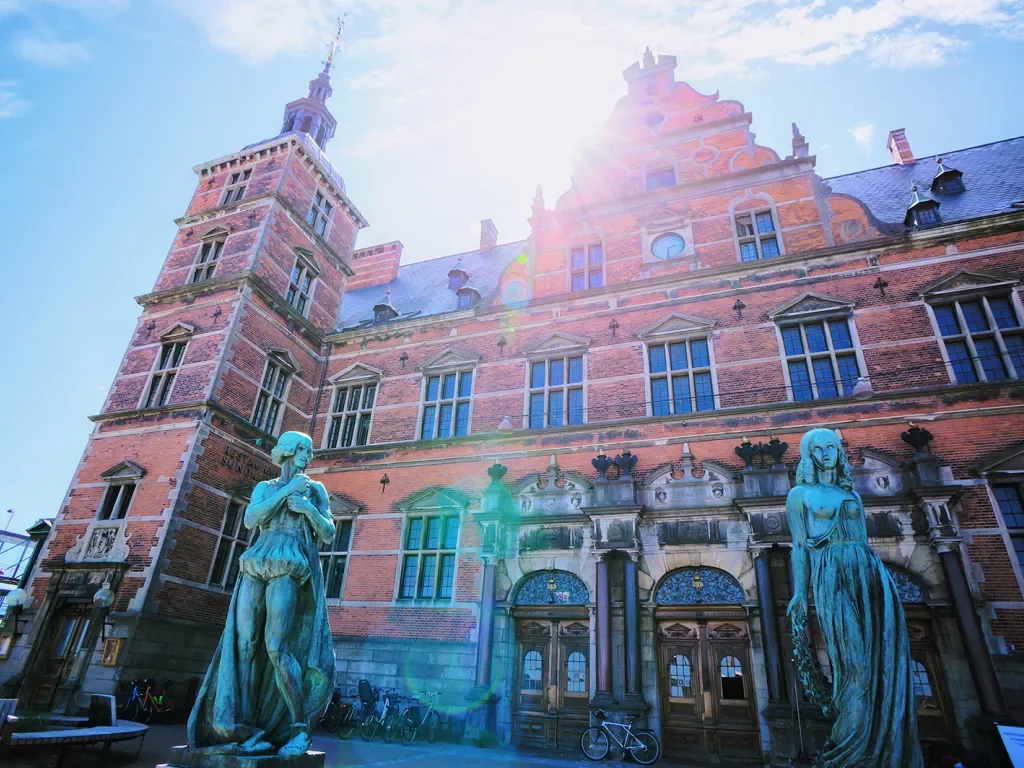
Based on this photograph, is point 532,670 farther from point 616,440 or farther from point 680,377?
point 680,377

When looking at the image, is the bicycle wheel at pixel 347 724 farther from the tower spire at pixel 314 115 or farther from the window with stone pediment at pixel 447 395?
the tower spire at pixel 314 115

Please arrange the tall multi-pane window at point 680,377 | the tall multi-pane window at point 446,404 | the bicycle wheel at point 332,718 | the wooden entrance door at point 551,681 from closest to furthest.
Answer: the wooden entrance door at point 551,681 < the bicycle wheel at point 332,718 < the tall multi-pane window at point 680,377 < the tall multi-pane window at point 446,404

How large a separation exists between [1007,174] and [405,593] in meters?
17.0

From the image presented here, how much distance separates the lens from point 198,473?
13312mm

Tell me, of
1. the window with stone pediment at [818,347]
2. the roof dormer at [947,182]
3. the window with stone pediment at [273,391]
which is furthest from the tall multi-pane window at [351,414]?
the roof dormer at [947,182]

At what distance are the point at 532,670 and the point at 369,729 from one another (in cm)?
307

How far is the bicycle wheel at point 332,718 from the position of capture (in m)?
11.0

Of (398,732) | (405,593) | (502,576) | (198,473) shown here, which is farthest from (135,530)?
(502,576)

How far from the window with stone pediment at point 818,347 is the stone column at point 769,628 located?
134 inches

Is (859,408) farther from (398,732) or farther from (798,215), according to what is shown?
(398,732)

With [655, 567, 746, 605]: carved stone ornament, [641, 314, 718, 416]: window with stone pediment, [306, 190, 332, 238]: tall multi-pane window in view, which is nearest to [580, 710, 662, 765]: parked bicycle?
[655, 567, 746, 605]: carved stone ornament

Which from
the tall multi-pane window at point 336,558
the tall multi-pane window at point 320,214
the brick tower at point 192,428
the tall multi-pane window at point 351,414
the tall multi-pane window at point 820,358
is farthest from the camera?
the tall multi-pane window at point 320,214

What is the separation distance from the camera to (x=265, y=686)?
3766 mm

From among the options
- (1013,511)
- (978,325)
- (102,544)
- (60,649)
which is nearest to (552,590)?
(1013,511)
